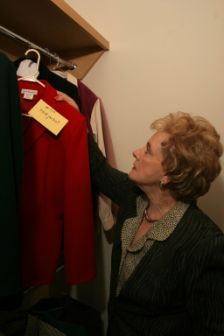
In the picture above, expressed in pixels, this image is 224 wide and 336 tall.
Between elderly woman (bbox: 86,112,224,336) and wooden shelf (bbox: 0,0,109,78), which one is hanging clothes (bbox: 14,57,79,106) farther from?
elderly woman (bbox: 86,112,224,336)

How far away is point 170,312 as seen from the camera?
852 mm

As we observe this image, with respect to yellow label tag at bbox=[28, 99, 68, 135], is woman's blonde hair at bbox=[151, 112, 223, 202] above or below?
above

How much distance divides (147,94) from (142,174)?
466 millimetres

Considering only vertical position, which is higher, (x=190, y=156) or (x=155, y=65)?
(x=155, y=65)

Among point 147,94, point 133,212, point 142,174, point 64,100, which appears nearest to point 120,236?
point 133,212

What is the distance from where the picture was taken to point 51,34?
43.9 inches

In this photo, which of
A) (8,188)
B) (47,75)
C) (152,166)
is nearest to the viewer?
(8,188)

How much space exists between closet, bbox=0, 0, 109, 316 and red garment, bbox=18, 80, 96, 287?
193 millimetres

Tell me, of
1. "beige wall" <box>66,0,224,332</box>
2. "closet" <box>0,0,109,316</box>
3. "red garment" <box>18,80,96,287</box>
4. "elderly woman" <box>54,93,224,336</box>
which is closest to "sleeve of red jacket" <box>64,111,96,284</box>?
"red garment" <box>18,80,96,287</box>

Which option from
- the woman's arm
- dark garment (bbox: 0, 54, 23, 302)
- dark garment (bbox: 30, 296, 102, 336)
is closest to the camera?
dark garment (bbox: 0, 54, 23, 302)

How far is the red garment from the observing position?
0.93 m

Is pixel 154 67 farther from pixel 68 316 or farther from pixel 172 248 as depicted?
pixel 68 316

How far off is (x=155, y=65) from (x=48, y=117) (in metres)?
0.56

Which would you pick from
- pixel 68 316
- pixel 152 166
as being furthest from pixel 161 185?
pixel 68 316
